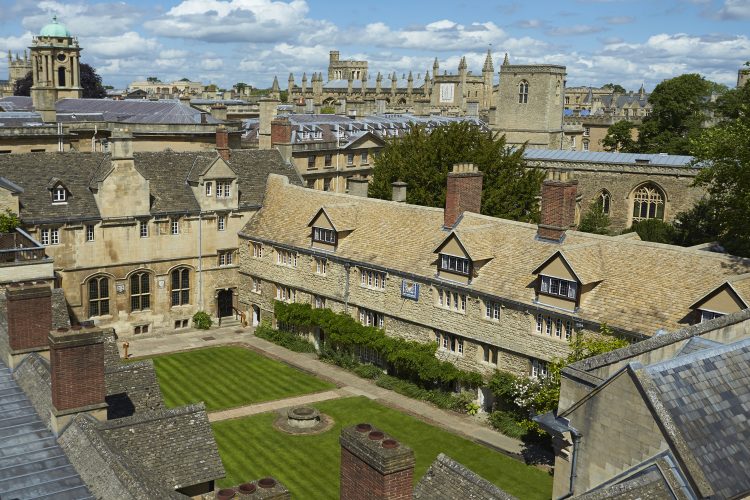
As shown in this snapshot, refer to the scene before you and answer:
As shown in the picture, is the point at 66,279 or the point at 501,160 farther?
the point at 501,160

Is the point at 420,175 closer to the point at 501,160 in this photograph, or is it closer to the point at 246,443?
the point at 501,160

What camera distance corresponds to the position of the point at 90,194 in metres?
43.5

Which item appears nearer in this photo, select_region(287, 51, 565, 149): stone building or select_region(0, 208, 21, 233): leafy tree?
select_region(0, 208, 21, 233): leafy tree

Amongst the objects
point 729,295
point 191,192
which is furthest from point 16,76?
point 729,295

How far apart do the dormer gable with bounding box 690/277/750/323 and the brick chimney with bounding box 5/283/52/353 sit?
72.0 ft

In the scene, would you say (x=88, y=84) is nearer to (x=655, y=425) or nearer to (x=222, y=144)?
(x=222, y=144)

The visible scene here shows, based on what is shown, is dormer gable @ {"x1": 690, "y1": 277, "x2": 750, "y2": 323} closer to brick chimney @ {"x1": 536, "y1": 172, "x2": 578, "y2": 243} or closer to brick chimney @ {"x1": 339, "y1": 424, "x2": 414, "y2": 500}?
brick chimney @ {"x1": 536, "y1": 172, "x2": 578, "y2": 243}

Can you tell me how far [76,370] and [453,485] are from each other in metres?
8.13

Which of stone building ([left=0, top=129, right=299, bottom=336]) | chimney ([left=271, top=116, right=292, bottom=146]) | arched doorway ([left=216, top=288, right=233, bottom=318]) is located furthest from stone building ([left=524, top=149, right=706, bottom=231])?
arched doorway ([left=216, top=288, right=233, bottom=318])

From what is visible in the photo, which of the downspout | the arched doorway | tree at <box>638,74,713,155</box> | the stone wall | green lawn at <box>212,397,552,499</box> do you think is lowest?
green lawn at <box>212,397,552,499</box>

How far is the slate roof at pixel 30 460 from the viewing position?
14234 mm

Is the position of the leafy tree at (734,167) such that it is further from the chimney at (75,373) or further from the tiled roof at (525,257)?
the chimney at (75,373)

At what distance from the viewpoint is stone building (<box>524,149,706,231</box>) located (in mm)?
62219

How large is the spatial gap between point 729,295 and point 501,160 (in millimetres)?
23993
